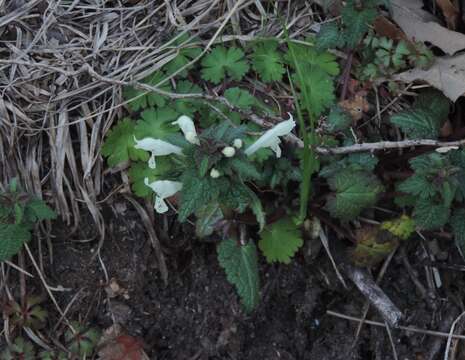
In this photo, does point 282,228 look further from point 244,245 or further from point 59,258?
point 59,258

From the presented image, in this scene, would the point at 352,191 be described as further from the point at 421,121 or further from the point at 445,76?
the point at 445,76

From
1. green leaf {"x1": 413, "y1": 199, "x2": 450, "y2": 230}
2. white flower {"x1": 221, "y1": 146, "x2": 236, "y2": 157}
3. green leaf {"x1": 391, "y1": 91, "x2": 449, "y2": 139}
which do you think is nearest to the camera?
white flower {"x1": 221, "y1": 146, "x2": 236, "y2": 157}

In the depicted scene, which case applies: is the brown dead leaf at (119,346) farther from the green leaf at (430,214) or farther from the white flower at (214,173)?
the green leaf at (430,214)

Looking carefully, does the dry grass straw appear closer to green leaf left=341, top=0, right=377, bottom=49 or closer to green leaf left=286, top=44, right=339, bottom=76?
green leaf left=286, top=44, right=339, bottom=76

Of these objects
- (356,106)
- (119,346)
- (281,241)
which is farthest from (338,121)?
(119,346)

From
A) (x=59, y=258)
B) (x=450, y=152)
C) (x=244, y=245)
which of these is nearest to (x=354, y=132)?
(x=450, y=152)

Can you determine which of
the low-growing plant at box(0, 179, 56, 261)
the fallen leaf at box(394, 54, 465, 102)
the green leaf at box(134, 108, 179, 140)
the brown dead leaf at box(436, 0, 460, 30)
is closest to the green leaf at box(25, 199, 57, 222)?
the low-growing plant at box(0, 179, 56, 261)

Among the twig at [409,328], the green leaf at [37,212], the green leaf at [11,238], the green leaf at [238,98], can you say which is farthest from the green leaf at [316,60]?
the green leaf at [11,238]
